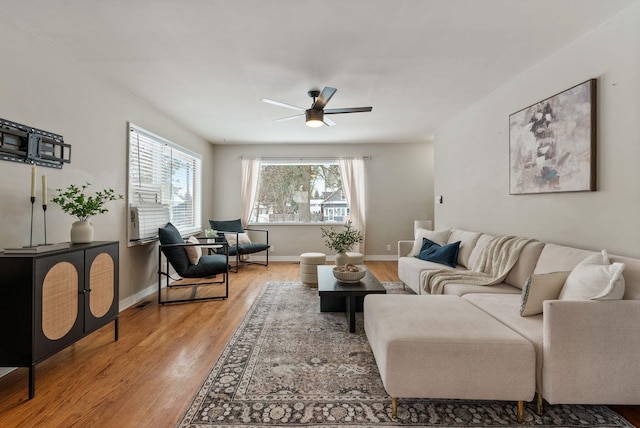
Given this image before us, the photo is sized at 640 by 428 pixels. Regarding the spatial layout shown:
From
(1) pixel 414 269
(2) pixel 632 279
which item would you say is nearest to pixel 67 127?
(1) pixel 414 269

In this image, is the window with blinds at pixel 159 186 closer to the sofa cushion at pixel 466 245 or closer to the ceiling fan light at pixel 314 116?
the ceiling fan light at pixel 314 116

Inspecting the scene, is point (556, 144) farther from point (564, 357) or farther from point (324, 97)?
point (324, 97)

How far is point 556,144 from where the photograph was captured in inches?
104

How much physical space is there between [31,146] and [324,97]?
2.41 metres

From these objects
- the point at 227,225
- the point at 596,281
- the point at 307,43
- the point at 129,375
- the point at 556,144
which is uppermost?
the point at 307,43

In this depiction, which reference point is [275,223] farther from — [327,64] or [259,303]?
[327,64]

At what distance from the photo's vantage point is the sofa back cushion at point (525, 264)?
2.64 meters

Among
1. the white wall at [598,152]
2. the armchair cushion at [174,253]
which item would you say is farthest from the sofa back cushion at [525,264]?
the armchair cushion at [174,253]

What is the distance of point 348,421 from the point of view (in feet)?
5.35

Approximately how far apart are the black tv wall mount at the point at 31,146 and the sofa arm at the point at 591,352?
3.47 m

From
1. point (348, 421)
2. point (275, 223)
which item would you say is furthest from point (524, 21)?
point (275, 223)

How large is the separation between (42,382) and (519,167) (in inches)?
168

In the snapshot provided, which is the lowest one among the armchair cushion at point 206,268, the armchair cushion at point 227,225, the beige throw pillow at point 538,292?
the armchair cushion at point 206,268

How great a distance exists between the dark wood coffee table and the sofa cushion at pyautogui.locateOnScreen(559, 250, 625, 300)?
1.29m
